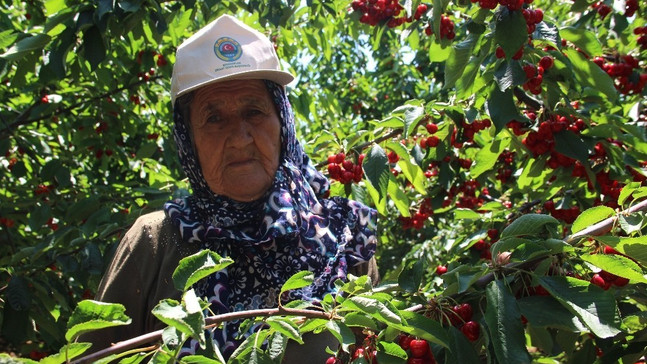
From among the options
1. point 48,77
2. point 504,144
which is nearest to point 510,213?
point 504,144

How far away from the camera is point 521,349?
929 mm

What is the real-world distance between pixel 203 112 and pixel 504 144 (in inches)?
43.3

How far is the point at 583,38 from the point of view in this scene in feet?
6.22

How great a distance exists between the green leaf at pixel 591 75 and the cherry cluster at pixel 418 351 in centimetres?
116

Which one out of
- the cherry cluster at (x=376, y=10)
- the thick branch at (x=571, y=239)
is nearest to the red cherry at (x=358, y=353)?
the thick branch at (x=571, y=239)

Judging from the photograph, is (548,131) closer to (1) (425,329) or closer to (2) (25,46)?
(1) (425,329)

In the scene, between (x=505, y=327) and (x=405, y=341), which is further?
(x=405, y=341)

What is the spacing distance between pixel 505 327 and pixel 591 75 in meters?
1.20

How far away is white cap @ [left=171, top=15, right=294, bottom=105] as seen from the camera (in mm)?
1760

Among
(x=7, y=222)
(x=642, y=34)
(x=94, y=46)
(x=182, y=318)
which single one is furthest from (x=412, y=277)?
(x=7, y=222)

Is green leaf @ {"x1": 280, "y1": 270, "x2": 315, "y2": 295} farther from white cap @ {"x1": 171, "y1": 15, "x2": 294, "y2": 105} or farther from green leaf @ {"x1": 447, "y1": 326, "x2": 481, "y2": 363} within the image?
white cap @ {"x1": 171, "y1": 15, "x2": 294, "y2": 105}

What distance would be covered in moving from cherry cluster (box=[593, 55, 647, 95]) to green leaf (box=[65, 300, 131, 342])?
2.59 meters

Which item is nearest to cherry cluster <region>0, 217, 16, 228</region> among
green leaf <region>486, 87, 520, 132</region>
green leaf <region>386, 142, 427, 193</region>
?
green leaf <region>386, 142, 427, 193</region>

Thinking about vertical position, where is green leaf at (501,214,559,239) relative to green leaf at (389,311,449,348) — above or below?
above
